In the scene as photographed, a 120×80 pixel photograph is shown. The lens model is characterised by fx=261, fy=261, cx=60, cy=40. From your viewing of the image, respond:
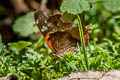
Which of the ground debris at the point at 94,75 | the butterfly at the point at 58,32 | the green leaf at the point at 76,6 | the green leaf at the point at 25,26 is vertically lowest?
the ground debris at the point at 94,75

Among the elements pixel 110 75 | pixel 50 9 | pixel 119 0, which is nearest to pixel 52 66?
pixel 110 75

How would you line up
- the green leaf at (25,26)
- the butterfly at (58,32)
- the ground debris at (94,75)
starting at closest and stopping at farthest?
the ground debris at (94,75) < the butterfly at (58,32) < the green leaf at (25,26)

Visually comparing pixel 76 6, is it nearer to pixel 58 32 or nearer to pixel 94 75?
pixel 58 32

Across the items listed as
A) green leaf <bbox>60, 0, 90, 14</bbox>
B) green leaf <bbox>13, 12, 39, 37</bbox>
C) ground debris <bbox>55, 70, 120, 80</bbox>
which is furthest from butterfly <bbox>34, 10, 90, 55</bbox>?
green leaf <bbox>13, 12, 39, 37</bbox>

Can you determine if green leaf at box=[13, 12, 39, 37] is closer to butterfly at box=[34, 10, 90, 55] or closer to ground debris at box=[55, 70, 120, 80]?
butterfly at box=[34, 10, 90, 55]

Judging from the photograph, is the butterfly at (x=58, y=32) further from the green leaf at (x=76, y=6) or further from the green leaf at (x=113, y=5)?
the green leaf at (x=113, y=5)

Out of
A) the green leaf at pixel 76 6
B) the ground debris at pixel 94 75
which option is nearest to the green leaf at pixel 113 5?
the green leaf at pixel 76 6

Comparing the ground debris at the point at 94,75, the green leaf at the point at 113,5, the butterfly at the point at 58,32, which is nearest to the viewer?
the ground debris at the point at 94,75

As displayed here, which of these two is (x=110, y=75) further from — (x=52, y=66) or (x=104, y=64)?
(x=52, y=66)
